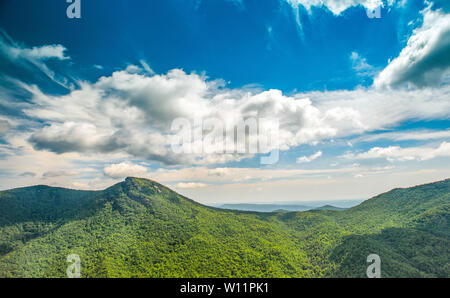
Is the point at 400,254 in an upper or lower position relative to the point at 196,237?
lower

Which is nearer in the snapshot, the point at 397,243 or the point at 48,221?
the point at 397,243

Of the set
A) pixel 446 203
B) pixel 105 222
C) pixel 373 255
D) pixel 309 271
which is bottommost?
pixel 309 271

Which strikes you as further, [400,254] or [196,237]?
[196,237]

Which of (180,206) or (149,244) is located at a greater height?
(180,206)

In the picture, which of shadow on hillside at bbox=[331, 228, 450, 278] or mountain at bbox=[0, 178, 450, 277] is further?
mountain at bbox=[0, 178, 450, 277]

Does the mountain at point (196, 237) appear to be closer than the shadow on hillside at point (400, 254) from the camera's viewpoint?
No
